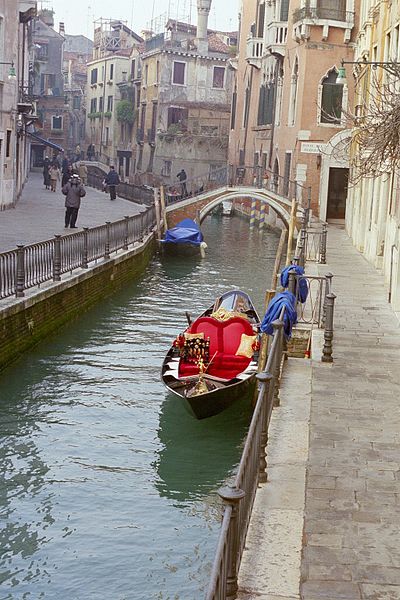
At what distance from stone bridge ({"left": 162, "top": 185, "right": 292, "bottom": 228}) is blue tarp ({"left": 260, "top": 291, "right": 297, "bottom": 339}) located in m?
22.6

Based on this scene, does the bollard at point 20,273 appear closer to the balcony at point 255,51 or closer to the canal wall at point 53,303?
the canal wall at point 53,303

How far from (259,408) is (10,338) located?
7876 mm

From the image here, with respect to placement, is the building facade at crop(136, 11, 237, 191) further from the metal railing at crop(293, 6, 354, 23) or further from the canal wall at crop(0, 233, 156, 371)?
the canal wall at crop(0, 233, 156, 371)

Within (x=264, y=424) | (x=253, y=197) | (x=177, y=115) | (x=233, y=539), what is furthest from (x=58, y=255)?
(x=177, y=115)

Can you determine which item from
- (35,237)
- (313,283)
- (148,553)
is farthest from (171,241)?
(148,553)

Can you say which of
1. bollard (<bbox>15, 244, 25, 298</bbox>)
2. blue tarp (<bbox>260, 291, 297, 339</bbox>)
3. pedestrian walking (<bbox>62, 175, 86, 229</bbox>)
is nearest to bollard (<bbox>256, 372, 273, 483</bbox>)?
blue tarp (<bbox>260, 291, 297, 339</bbox>)

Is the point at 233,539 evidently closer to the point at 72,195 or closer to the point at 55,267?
the point at 55,267

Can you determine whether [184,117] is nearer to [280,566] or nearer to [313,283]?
[313,283]

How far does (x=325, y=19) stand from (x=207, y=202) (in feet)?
24.6

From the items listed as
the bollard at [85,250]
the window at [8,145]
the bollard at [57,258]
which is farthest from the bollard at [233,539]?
the window at [8,145]

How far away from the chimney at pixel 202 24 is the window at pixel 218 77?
1270mm

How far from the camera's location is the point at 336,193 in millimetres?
35062

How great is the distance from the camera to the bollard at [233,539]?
495cm

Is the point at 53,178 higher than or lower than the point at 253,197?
lower
